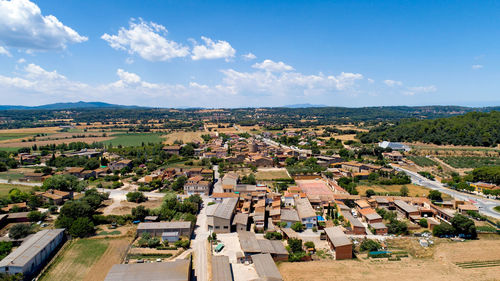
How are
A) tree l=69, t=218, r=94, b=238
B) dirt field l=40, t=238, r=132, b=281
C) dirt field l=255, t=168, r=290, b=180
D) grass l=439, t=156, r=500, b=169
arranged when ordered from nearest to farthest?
dirt field l=40, t=238, r=132, b=281, tree l=69, t=218, r=94, b=238, dirt field l=255, t=168, r=290, b=180, grass l=439, t=156, r=500, b=169

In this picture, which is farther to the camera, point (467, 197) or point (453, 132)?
point (453, 132)

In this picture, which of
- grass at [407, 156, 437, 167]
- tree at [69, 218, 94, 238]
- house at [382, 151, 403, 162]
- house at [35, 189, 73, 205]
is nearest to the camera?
tree at [69, 218, 94, 238]

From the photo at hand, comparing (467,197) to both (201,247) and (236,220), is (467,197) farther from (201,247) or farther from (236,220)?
(201,247)

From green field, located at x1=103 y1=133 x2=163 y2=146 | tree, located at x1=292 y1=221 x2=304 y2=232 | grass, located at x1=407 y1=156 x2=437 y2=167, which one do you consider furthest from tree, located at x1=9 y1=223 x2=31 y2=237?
grass, located at x1=407 y1=156 x2=437 y2=167

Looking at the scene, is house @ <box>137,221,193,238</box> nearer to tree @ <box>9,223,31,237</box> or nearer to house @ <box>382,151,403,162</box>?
tree @ <box>9,223,31,237</box>

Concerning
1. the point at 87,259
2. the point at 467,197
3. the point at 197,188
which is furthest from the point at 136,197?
the point at 467,197
